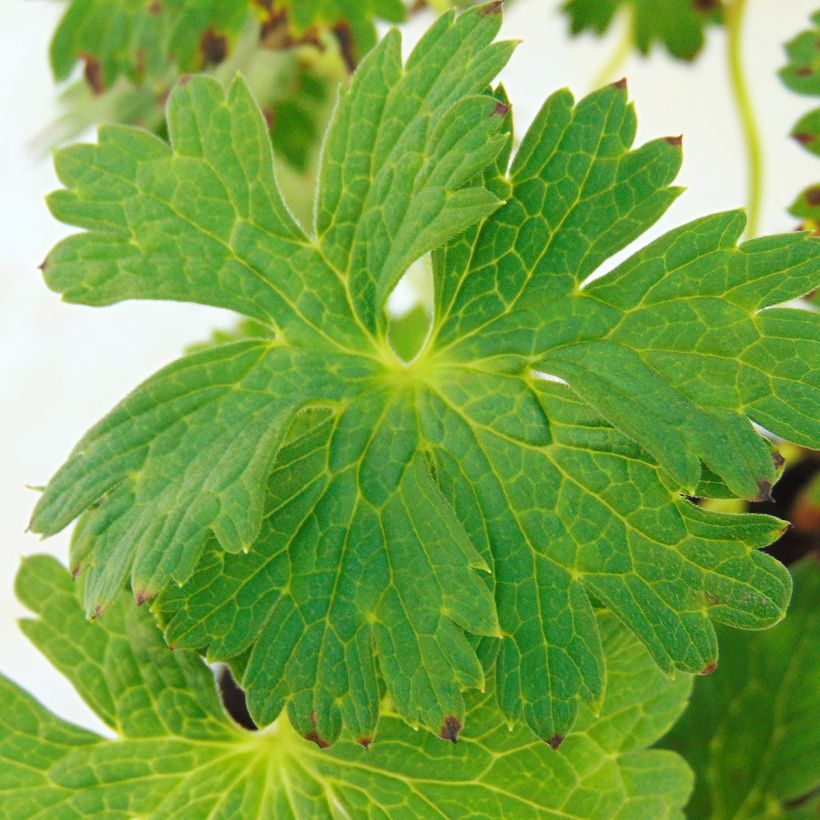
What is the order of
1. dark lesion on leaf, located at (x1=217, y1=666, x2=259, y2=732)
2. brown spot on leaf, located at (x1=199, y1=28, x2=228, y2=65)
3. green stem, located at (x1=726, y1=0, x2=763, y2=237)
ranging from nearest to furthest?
1. dark lesion on leaf, located at (x1=217, y1=666, x2=259, y2=732)
2. brown spot on leaf, located at (x1=199, y1=28, x2=228, y2=65)
3. green stem, located at (x1=726, y1=0, x2=763, y2=237)

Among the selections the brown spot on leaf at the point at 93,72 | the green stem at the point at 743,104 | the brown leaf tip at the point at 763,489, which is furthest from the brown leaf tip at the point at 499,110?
the green stem at the point at 743,104

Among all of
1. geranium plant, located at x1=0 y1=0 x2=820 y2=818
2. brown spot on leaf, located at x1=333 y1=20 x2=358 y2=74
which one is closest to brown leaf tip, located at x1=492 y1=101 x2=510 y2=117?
geranium plant, located at x1=0 y1=0 x2=820 y2=818

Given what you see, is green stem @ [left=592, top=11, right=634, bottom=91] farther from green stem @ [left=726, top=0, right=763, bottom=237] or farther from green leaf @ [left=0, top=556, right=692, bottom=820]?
green leaf @ [left=0, top=556, right=692, bottom=820]

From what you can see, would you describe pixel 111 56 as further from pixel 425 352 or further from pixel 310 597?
pixel 310 597

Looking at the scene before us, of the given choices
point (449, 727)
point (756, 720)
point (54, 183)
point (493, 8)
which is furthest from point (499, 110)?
point (54, 183)

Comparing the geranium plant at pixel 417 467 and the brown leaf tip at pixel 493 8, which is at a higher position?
the brown leaf tip at pixel 493 8

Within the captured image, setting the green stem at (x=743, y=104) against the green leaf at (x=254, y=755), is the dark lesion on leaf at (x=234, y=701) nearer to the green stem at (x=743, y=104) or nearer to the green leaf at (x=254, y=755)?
the green leaf at (x=254, y=755)
